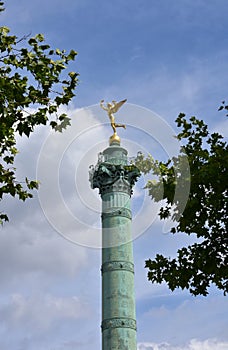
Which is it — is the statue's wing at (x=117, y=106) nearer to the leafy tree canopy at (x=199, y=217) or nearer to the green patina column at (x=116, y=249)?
the green patina column at (x=116, y=249)

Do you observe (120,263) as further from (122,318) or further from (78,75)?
(78,75)

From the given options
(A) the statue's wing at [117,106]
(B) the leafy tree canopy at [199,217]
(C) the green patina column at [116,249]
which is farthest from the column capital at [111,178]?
(B) the leafy tree canopy at [199,217]

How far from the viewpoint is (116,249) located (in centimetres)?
2745

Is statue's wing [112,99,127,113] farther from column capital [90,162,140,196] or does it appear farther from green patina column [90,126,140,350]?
column capital [90,162,140,196]

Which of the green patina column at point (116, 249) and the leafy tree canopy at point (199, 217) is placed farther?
the green patina column at point (116, 249)

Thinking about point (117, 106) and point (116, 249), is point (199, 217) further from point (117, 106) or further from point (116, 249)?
point (117, 106)

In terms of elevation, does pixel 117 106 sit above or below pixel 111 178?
above

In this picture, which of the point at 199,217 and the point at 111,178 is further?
the point at 111,178

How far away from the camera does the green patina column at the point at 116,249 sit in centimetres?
2528

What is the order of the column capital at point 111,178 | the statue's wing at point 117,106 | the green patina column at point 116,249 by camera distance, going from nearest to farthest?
the green patina column at point 116,249
the column capital at point 111,178
the statue's wing at point 117,106

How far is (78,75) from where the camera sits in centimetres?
1144

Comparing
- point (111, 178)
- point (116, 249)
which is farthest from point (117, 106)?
point (116, 249)

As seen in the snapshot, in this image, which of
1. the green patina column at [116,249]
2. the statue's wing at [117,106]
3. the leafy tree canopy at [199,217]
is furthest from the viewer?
the statue's wing at [117,106]

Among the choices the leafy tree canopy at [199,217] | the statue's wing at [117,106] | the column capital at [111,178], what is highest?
the statue's wing at [117,106]
